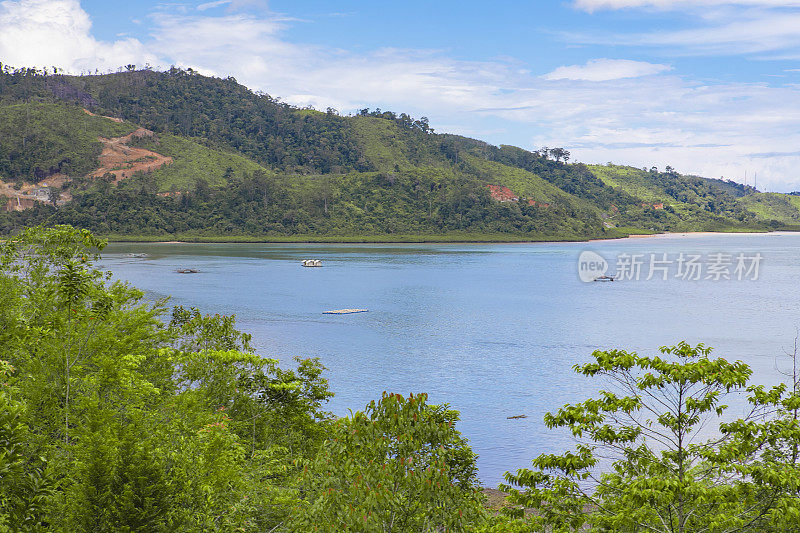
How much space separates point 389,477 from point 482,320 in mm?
53277

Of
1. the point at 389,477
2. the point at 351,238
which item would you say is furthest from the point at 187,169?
the point at 389,477

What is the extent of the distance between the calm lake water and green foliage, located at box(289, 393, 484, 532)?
16.6 meters

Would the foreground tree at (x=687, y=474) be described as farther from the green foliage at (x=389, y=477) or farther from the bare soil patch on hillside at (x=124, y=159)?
the bare soil patch on hillside at (x=124, y=159)

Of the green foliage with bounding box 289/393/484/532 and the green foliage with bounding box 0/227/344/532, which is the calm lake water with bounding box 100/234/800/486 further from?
the green foliage with bounding box 289/393/484/532

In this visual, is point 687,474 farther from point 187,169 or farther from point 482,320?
point 187,169

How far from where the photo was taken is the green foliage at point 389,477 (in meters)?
9.54

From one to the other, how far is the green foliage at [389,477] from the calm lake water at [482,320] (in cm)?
1660

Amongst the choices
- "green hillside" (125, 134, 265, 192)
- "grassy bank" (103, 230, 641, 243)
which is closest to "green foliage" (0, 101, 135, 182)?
"green hillside" (125, 134, 265, 192)

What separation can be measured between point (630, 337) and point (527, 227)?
5011 inches

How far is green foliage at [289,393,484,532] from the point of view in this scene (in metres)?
9.54

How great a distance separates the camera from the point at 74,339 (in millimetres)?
15477

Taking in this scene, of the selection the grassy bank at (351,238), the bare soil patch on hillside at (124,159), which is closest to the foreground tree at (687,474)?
the grassy bank at (351,238)

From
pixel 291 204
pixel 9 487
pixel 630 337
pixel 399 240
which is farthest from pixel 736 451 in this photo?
pixel 291 204

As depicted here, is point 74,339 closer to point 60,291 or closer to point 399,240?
point 60,291
